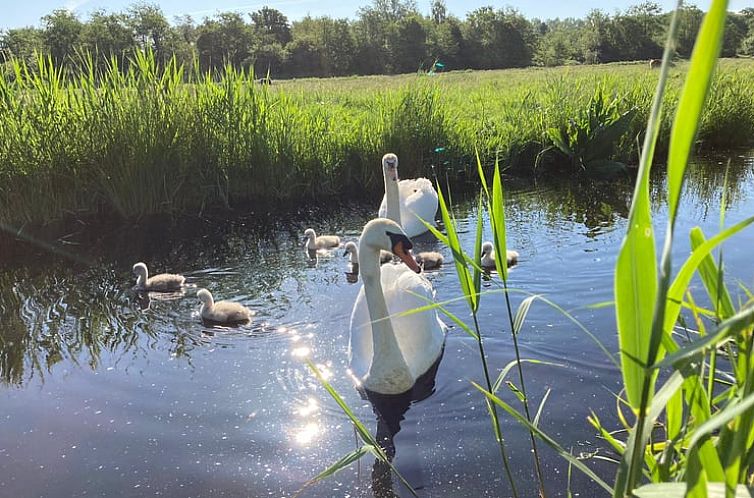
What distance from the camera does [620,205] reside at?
9273mm

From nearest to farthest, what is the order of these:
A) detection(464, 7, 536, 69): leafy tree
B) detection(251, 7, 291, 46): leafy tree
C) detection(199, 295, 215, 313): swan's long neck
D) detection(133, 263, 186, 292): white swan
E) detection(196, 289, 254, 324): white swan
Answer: detection(196, 289, 254, 324): white swan → detection(199, 295, 215, 313): swan's long neck → detection(133, 263, 186, 292): white swan → detection(464, 7, 536, 69): leafy tree → detection(251, 7, 291, 46): leafy tree

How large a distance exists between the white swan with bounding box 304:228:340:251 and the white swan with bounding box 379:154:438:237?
2.07 ft

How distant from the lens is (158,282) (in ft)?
21.4

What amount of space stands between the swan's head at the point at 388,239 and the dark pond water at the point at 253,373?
98 cm

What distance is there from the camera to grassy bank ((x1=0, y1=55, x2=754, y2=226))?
8336 millimetres

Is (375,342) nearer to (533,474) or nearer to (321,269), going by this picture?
(533,474)

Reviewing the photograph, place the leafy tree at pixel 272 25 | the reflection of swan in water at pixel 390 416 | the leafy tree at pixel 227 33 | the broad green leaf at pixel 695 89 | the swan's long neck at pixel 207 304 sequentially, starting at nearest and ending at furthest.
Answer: the broad green leaf at pixel 695 89, the reflection of swan in water at pixel 390 416, the swan's long neck at pixel 207 304, the leafy tree at pixel 227 33, the leafy tree at pixel 272 25

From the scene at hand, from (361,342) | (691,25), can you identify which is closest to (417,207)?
(361,342)

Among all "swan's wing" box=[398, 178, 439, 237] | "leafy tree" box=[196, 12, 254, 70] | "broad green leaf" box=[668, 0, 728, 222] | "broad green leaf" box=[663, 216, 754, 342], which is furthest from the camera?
"leafy tree" box=[196, 12, 254, 70]

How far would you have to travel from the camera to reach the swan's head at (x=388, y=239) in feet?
14.5

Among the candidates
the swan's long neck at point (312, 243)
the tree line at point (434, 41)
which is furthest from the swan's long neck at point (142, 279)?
the tree line at point (434, 41)

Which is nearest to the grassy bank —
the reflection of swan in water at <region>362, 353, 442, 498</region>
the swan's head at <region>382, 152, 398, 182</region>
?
the swan's head at <region>382, 152, 398, 182</region>

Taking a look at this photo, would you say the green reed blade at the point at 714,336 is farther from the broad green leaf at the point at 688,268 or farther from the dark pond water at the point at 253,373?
the dark pond water at the point at 253,373

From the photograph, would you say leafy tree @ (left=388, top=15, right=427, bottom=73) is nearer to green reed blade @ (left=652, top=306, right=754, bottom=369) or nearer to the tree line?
the tree line
